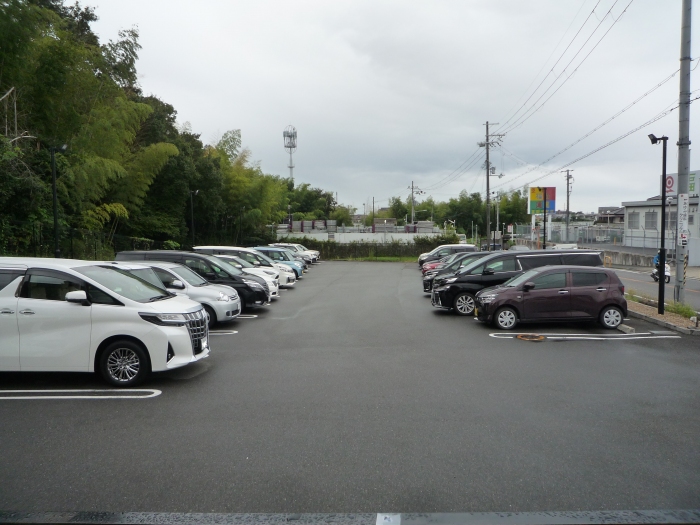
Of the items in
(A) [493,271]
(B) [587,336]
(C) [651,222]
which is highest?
(C) [651,222]

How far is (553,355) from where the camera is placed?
35.1ft

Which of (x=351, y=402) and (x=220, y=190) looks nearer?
(x=351, y=402)

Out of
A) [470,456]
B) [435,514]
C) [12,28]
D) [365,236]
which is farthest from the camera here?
[365,236]

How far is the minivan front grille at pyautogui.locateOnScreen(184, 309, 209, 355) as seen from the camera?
8578mm

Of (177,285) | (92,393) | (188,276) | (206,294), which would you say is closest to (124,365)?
(92,393)

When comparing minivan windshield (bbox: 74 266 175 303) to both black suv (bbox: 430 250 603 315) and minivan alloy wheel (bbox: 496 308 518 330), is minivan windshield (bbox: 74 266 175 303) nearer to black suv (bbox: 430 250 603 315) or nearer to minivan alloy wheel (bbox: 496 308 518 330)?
minivan alloy wheel (bbox: 496 308 518 330)

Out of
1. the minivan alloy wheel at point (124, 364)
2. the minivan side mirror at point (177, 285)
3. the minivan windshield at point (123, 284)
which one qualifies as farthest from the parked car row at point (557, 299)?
the minivan alloy wheel at point (124, 364)

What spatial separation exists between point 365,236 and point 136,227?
3133cm

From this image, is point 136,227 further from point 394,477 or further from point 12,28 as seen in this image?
point 394,477

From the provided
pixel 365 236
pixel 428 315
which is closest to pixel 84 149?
pixel 428 315

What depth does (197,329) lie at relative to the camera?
8789 mm

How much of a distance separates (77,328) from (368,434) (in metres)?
4.45

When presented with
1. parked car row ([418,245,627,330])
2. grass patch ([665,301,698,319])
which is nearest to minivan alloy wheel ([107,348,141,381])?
parked car row ([418,245,627,330])

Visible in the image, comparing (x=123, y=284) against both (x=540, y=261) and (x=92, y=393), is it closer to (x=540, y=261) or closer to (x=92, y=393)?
(x=92, y=393)
